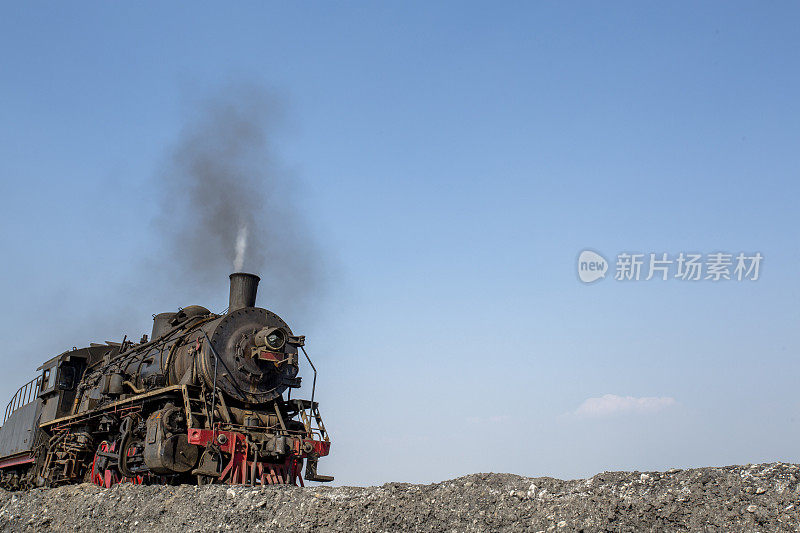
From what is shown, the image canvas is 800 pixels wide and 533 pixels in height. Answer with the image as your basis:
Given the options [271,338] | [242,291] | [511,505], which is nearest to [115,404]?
[242,291]

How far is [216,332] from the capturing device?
12312mm

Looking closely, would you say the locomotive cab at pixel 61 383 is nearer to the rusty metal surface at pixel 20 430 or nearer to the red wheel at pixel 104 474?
the rusty metal surface at pixel 20 430

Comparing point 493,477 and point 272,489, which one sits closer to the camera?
point 493,477

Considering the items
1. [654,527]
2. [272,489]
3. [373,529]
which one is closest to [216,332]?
[272,489]

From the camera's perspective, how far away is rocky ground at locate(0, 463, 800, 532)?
4.96m

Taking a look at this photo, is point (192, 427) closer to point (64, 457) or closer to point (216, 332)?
point (216, 332)

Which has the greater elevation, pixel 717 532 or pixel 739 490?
pixel 739 490

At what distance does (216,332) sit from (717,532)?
951cm

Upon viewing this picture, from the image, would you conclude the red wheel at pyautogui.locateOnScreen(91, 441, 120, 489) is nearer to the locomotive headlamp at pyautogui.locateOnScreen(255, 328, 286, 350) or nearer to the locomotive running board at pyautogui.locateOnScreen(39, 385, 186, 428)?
the locomotive running board at pyautogui.locateOnScreen(39, 385, 186, 428)

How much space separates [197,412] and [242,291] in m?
2.83

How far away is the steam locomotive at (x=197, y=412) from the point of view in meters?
11.1

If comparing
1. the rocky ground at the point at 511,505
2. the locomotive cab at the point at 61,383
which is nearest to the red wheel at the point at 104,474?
the locomotive cab at the point at 61,383

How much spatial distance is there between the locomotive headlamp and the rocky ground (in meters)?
4.38

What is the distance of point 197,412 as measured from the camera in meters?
11.7
